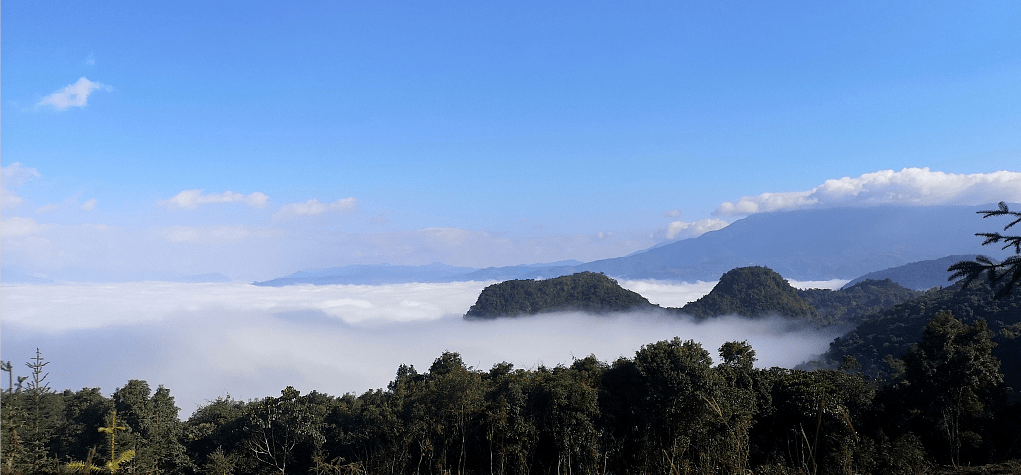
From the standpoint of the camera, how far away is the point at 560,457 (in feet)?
56.0

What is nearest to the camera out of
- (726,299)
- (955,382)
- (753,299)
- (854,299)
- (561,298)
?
(955,382)

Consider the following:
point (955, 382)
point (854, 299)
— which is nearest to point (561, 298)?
point (854, 299)

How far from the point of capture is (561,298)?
143 m

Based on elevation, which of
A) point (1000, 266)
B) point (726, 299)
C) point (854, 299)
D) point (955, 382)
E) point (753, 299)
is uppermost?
point (1000, 266)

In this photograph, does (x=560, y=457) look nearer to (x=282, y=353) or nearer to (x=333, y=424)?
(x=333, y=424)

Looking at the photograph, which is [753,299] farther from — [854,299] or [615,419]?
[615,419]

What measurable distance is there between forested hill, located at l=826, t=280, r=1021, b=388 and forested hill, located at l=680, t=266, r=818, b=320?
40.3 m

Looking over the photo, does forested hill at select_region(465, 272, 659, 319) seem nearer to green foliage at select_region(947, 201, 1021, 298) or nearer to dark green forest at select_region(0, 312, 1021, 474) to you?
dark green forest at select_region(0, 312, 1021, 474)

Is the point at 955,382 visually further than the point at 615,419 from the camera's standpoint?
Yes

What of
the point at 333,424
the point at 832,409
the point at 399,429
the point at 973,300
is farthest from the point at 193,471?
the point at 973,300

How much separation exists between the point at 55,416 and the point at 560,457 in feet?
76.4

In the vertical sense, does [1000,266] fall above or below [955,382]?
above

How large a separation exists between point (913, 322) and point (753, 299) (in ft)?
188

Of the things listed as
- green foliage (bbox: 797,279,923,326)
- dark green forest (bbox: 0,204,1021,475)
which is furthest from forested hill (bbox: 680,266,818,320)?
dark green forest (bbox: 0,204,1021,475)
